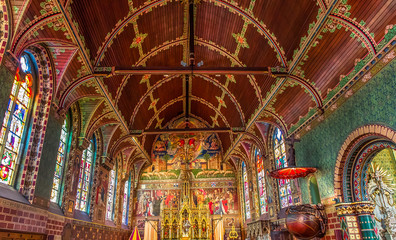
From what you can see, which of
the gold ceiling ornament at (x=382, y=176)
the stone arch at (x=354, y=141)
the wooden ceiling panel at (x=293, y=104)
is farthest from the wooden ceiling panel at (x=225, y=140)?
the stone arch at (x=354, y=141)

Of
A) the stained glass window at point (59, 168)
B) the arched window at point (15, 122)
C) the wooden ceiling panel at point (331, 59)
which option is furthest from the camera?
the stained glass window at point (59, 168)

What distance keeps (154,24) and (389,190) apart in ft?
42.9

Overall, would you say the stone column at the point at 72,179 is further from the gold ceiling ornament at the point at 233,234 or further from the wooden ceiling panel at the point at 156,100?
the gold ceiling ornament at the point at 233,234

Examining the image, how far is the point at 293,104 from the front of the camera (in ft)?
39.5

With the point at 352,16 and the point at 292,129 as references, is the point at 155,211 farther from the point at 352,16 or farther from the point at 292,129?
the point at 352,16

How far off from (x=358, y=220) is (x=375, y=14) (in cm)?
580

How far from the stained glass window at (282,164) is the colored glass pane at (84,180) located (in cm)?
960

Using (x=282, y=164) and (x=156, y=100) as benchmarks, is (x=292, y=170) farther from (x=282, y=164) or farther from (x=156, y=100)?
(x=156, y=100)

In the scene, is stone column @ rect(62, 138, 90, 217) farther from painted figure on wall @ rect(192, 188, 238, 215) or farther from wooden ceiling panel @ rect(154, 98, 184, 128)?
painted figure on wall @ rect(192, 188, 238, 215)

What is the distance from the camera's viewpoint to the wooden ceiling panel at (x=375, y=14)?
702cm

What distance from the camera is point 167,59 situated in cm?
1571

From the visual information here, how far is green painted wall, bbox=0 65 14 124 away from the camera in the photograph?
6.80 meters

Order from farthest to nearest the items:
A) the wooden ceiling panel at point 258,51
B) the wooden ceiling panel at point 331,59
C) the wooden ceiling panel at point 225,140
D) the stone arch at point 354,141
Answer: the wooden ceiling panel at point 225,140, the wooden ceiling panel at point 258,51, the wooden ceiling panel at point 331,59, the stone arch at point 354,141

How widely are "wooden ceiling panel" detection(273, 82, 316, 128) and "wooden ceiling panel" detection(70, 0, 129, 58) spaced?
22.0ft
